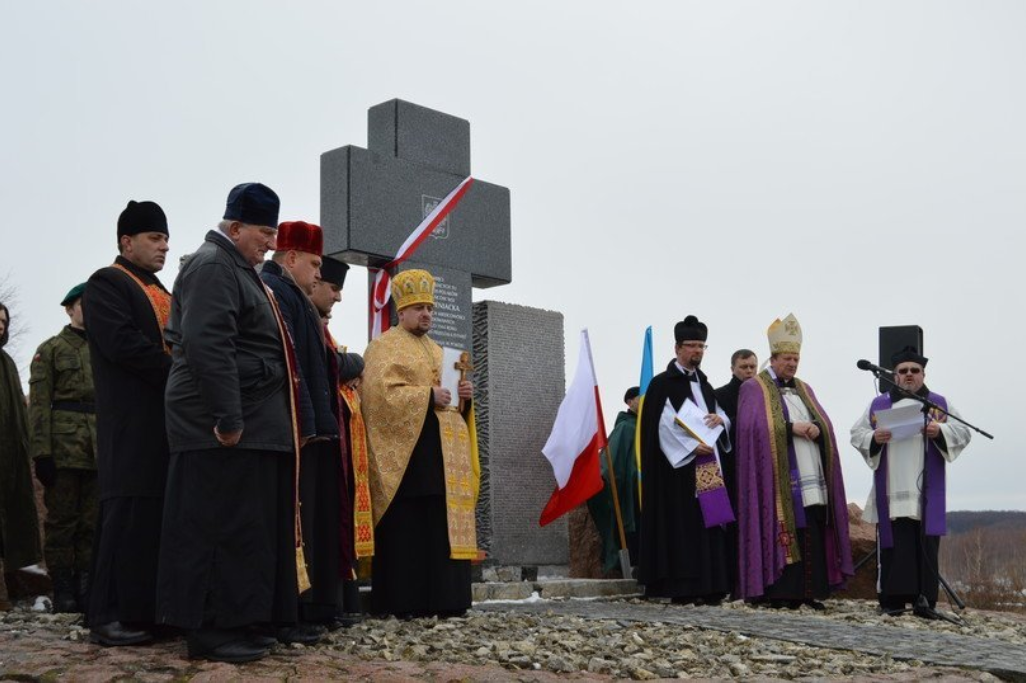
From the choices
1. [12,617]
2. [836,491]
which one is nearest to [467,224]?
[836,491]

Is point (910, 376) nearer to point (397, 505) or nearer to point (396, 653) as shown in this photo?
point (397, 505)

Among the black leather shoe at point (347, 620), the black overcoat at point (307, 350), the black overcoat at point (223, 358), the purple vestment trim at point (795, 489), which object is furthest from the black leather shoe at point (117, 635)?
the purple vestment trim at point (795, 489)

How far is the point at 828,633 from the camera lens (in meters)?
7.50

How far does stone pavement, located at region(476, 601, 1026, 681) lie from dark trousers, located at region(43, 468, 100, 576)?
2.43 meters

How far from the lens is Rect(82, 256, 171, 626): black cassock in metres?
5.39

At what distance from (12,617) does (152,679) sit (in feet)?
8.94

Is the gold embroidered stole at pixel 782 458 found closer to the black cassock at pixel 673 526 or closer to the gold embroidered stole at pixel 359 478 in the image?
the black cassock at pixel 673 526

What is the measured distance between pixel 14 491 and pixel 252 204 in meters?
3.01

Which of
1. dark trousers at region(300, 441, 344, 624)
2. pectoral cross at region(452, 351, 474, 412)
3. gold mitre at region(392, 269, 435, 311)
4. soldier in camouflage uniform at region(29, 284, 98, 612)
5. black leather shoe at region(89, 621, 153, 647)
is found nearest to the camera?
black leather shoe at region(89, 621, 153, 647)

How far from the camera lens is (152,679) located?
15.2 ft

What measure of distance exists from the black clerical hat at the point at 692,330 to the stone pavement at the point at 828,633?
2117mm

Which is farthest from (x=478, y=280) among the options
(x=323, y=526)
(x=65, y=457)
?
(x=323, y=526)

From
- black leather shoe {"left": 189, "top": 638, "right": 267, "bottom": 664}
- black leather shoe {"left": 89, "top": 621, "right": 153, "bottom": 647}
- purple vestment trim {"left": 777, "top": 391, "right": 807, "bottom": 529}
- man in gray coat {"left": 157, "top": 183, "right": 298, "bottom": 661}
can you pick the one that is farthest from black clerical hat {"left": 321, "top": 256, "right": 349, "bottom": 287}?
purple vestment trim {"left": 777, "top": 391, "right": 807, "bottom": 529}

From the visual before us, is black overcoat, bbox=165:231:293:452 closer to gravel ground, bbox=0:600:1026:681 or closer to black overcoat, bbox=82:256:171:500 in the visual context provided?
black overcoat, bbox=82:256:171:500
